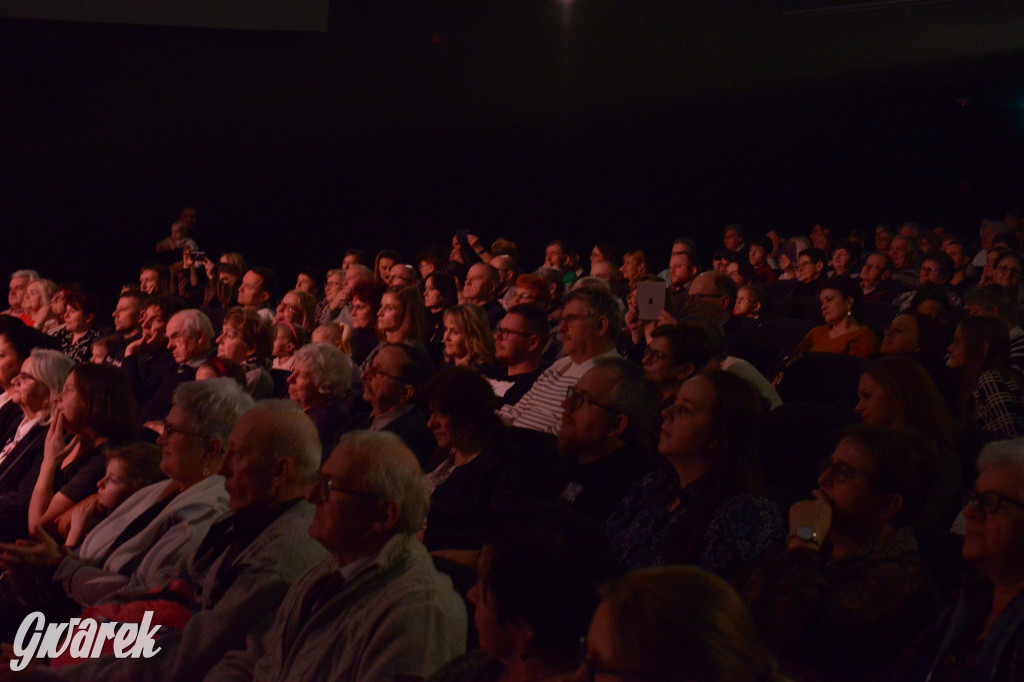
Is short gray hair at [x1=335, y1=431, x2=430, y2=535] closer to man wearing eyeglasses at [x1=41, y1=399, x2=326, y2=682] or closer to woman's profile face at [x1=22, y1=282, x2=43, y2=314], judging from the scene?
man wearing eyeglasses at [x1=41, y1=399, x2=326, y2=682]

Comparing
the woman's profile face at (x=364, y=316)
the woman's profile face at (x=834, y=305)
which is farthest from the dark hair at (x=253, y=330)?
the woman's profile face at (x=834, y=305)

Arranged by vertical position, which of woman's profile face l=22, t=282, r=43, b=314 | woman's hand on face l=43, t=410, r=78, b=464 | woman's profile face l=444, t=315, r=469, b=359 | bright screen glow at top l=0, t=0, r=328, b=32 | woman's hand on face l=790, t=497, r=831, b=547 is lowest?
woman's profile face l=22, t=282, r=43, b=314

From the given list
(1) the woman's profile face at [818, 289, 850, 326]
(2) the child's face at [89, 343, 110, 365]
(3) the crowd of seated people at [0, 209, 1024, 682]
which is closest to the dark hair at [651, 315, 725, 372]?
(3) the crowd of seated people at [0, 209, 1024, 682]

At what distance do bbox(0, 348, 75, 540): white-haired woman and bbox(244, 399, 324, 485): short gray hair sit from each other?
1340 millimetres

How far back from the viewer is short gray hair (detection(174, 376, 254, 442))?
8.96 ft

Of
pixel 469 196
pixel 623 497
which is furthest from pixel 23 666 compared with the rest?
pixel 469 196

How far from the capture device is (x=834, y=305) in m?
4.97

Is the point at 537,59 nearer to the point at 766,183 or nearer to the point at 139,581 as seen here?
the point at 766,183

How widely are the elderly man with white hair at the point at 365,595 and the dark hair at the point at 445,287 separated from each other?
4001 mm

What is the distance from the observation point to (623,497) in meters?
2.58

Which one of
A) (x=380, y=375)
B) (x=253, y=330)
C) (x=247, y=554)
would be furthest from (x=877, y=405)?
(x=253, y=330)

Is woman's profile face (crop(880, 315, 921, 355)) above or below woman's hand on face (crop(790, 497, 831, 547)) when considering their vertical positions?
below

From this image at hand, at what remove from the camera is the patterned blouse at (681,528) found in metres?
2.11

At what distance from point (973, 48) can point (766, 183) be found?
8.32 ft
